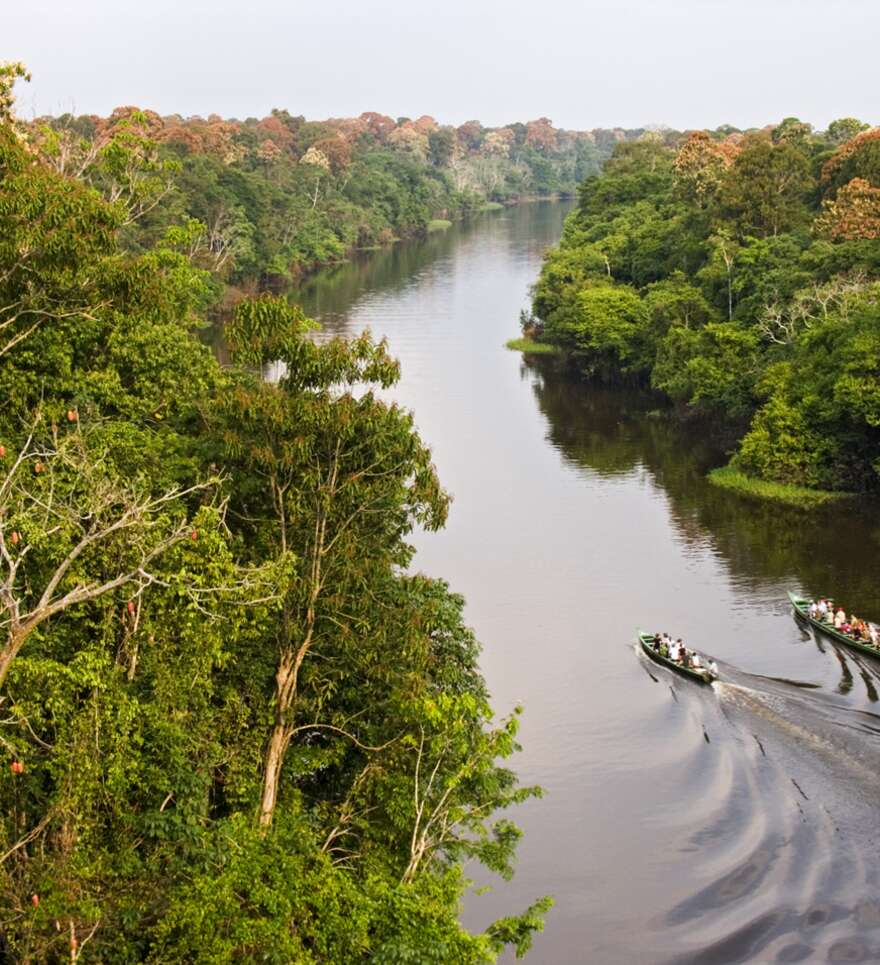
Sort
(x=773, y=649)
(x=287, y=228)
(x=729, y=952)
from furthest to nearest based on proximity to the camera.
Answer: (x=287, y=228)
(x=773, y=649)
(x=729, y=952)

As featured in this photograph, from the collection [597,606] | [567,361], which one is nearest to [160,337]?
[597,606]

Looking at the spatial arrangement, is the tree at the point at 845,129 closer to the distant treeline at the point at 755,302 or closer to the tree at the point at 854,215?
the distant treeline at the point at 755,302

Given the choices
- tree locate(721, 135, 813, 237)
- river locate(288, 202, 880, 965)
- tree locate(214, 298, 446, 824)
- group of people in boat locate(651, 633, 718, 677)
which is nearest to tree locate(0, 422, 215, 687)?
tree locate(214, 298, 446, 824)

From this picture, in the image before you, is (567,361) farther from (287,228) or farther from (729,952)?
(729,952)

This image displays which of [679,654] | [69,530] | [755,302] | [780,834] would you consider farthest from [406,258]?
[69,530]

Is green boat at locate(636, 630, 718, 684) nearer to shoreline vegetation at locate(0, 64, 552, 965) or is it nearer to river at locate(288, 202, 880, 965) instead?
river at locate(288, 202, 880, 965)

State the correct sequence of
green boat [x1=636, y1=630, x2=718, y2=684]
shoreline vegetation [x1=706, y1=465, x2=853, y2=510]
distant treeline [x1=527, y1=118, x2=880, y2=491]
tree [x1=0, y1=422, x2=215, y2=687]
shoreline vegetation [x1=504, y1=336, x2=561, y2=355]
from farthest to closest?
shoreline vegetation [x1=504, y1=336, x2=561, y2=355] → distant treeline [x1=527, y1=118, x2=880, y2=491] → shoreline vegetation [x1=706, y1=465, x2=853, y2=510] → green boat [x1=636, y1=630, x2=718, y2=684] → tree [x1=0, y1=422, x2=215, y2=687]

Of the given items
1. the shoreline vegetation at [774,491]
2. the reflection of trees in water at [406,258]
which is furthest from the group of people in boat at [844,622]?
the reflection of trees in water at [406,258]
